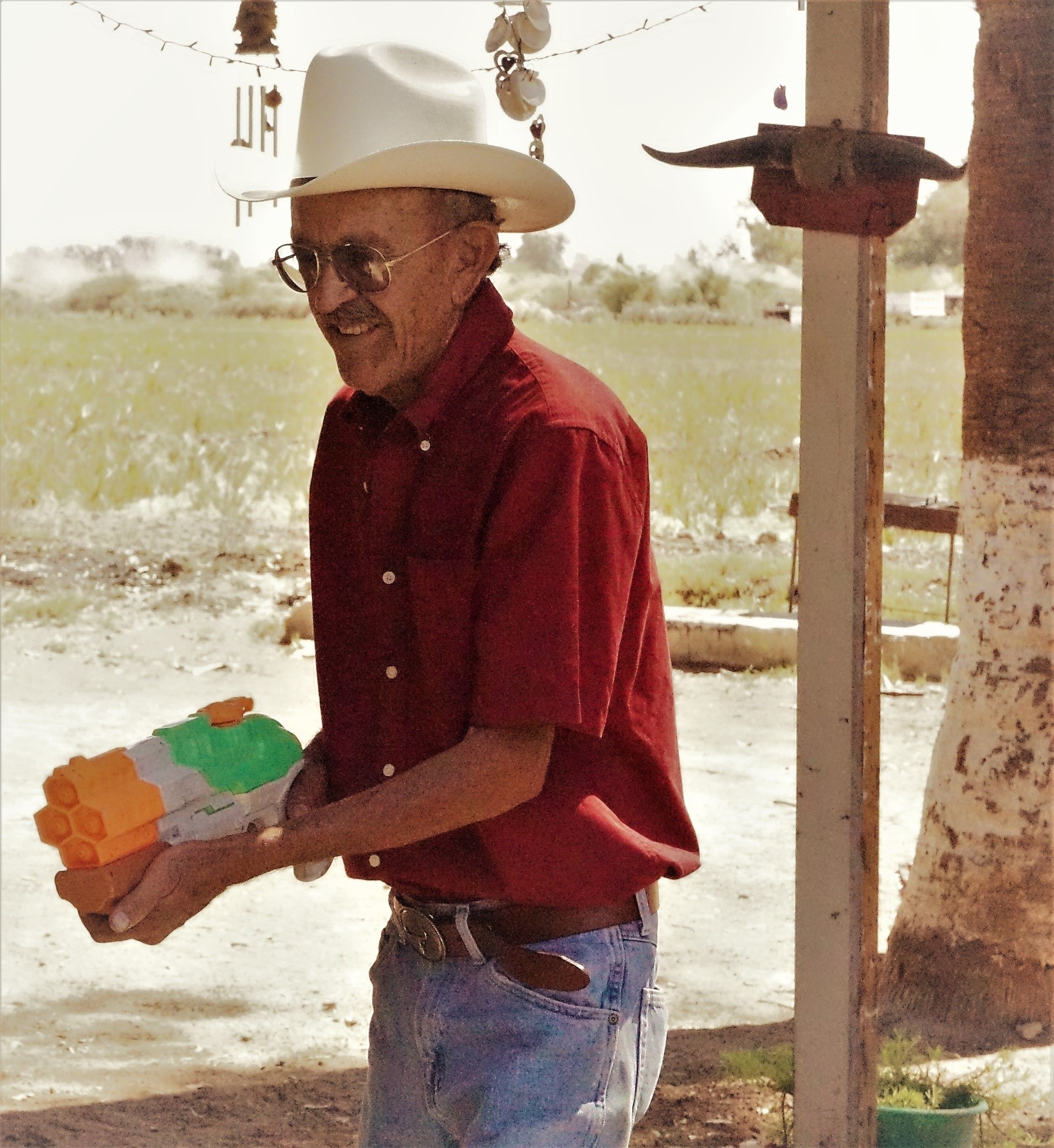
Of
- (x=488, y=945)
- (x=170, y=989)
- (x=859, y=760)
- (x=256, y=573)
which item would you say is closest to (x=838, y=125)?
(x=859, y=760)

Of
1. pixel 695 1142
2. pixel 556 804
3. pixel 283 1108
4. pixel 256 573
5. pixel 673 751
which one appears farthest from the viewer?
pixel 256 573

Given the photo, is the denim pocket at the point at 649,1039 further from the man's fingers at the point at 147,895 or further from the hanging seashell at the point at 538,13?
the hanging seashell at the point at 538,13

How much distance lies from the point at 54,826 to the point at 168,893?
0.16 meters

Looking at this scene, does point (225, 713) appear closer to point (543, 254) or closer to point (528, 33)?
point (528, 33)

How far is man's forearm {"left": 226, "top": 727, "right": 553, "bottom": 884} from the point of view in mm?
1784

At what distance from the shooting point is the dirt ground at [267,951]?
4.25 metres

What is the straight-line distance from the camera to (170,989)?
211 inches

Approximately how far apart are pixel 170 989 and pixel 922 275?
9707 mm

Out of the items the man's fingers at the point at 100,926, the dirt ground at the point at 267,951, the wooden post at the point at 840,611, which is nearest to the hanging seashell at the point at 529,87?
the wooden post at the point at 840,611

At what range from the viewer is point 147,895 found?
1.82 meters

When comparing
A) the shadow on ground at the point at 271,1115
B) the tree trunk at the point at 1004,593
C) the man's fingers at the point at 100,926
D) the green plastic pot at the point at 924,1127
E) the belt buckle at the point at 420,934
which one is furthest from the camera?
the tree trunk at the point at 1004,593

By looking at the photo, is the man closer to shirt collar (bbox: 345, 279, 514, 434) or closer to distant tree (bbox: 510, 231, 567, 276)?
shirt collar (bbox: 345, 279, 514, 434)

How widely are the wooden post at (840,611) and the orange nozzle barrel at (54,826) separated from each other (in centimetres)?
128

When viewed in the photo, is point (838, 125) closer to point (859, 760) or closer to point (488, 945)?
point (859, 760)
